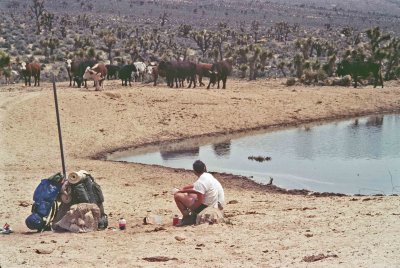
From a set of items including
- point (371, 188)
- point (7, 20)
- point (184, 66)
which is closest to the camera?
point (371, 188)

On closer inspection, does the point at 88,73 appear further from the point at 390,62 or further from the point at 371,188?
the point at 390,62

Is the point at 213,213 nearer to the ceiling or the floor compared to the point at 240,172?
nearer to the ceiling

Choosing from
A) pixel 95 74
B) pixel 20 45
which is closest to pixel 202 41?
pixel 20 45

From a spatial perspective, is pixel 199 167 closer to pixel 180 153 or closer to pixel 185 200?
pixel 185 200

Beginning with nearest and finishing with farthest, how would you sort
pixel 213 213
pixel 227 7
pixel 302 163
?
pixel 213 213, pixel 302 163, pixel 227 7

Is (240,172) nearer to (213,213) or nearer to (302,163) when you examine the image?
(302,163)

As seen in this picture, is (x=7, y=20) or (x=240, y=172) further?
(x=7, y=20)

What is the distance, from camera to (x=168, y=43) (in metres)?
81.4

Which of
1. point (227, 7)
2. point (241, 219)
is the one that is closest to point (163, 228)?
point (241, 219)

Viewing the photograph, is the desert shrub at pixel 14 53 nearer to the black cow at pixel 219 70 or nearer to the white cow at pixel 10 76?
the white cow at pixel 10 76

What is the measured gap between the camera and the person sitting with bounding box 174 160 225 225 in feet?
39.5

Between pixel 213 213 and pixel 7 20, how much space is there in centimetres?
8127

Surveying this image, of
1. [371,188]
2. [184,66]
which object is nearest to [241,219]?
[371,188]

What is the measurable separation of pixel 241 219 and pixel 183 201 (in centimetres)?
108
